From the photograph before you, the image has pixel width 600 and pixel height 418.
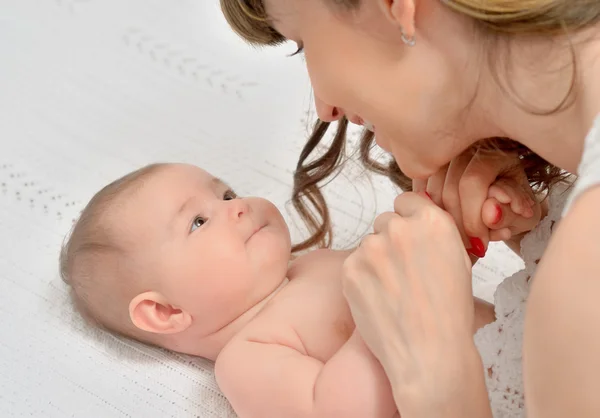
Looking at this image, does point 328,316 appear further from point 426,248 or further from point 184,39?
point 184,39

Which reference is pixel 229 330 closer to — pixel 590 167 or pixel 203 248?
pixel 203 248

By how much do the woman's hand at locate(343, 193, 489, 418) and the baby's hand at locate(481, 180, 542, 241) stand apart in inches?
2.7

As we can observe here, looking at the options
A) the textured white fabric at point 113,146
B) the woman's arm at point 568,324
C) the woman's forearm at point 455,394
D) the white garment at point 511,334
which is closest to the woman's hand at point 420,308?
the woman's forearm at point 455,394

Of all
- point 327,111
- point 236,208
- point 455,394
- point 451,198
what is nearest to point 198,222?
point 236,208

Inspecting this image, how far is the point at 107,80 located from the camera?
5.43ft

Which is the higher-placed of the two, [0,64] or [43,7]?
[43,7]

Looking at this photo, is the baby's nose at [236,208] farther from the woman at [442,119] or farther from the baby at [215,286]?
the woman at [442,119]

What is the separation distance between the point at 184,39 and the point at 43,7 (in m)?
0.36

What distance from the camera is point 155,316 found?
1.03 meters

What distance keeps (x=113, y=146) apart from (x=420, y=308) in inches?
36.7

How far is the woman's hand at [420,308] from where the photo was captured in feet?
2.50

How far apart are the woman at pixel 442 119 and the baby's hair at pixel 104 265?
34 cm

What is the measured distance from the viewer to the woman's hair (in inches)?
25.7

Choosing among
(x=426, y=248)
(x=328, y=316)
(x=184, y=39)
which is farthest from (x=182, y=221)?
(x=184, y=39)
